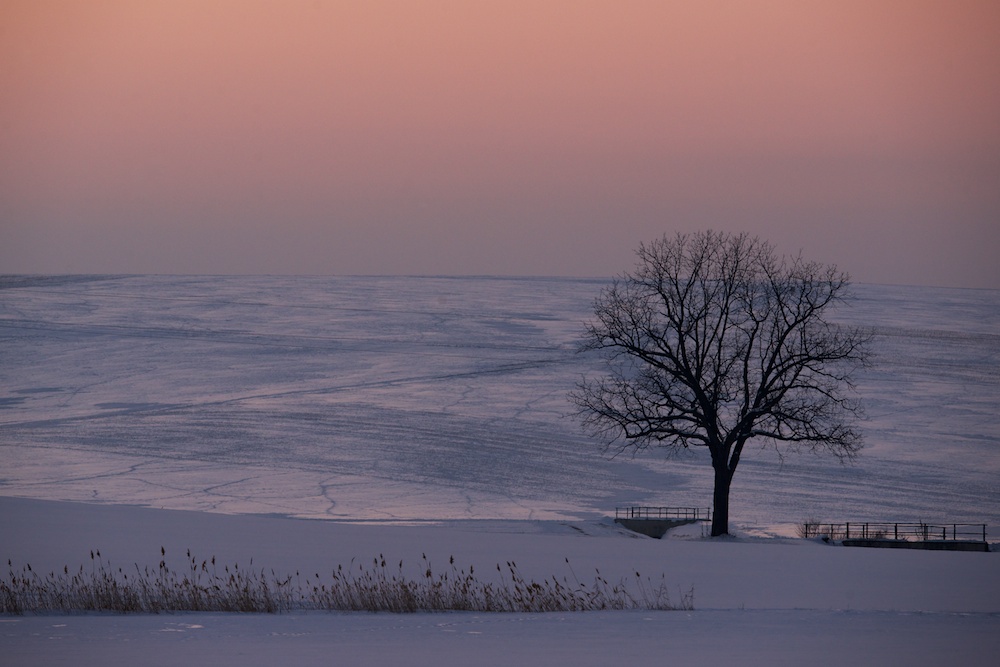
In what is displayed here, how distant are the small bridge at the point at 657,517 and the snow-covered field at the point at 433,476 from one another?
106 centimetres

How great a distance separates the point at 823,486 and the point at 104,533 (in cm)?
2730

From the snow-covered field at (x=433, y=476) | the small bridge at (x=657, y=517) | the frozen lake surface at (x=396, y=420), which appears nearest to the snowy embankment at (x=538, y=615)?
the snow-covered field at (x=433, y=476)

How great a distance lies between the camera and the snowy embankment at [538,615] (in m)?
9.84

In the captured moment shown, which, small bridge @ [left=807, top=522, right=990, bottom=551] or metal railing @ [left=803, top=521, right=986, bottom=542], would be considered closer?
small bridge @ [left=807, top=522, right=990, bottom=551]

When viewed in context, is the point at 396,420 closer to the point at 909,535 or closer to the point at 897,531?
the point at 897,531

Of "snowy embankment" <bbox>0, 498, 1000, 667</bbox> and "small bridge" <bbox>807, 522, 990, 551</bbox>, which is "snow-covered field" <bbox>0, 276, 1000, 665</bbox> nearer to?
"snowy embankment" <bbox>0, 498, 1000, 667</bbox>

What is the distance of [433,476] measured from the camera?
3809cm

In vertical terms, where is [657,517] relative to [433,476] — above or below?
below

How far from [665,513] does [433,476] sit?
8528mm

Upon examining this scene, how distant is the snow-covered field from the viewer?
1090cm

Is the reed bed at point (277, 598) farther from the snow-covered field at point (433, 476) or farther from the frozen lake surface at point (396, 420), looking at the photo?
the frozen lake surface at point (396, 420)

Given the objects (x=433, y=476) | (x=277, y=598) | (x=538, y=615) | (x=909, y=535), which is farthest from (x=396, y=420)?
(x=538, y=615)

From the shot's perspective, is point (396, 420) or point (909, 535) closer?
point (909, 535)

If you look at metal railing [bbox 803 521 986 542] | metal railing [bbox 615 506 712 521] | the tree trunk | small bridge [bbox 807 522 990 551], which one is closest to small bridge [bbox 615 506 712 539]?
metal railing [bbox 615 506 712 521]
